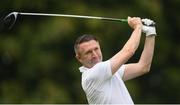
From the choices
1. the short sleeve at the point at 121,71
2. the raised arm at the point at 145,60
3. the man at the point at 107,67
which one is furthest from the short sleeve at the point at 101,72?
the raised arm at the point at 145,60

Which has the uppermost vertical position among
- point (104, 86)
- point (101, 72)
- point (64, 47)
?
point (101, 72)

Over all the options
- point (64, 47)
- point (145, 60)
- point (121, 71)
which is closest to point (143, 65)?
point (145, 60)

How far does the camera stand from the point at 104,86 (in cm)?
840

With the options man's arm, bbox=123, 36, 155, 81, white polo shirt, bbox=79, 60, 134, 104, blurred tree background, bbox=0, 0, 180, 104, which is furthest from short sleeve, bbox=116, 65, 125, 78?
blurred tree background, bbox=0, 0, 180, 104

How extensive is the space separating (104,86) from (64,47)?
6191 mm

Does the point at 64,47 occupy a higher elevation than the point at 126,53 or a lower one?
lower

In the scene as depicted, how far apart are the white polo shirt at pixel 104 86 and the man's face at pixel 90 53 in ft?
0.23

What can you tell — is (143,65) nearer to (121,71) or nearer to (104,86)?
(121,71)

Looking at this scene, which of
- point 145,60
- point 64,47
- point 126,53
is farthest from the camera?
point 64,47

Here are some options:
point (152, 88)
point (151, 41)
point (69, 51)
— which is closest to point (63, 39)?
point (69, 51)

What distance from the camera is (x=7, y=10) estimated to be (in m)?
14.2

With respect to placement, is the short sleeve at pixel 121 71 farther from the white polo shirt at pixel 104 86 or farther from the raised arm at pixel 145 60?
the white polo shirt at pixel 104 86

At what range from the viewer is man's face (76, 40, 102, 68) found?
8.45 meters

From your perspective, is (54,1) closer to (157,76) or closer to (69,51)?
(69,51)
